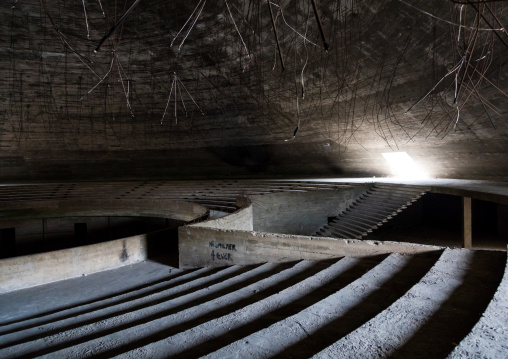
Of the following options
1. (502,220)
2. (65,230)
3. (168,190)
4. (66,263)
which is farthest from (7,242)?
(502,220)

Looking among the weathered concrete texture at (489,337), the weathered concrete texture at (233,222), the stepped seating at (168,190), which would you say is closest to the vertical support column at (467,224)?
the stepped seating at (168,190)

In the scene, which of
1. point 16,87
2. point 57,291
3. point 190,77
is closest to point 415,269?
→ point 57,291

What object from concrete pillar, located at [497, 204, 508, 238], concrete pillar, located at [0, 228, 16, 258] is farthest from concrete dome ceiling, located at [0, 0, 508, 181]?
concrete pillar, located at [0, 228, 16, 258]

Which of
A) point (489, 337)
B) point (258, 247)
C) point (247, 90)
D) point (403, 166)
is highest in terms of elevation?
point (247, 90)

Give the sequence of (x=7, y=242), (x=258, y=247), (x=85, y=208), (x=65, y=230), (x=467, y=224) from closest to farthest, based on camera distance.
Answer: (x=258, y=247)
(x=467, y=224)
(x=85, y=208)
(x=7, y=242)
(x=65, y=230)

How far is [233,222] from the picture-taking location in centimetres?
763

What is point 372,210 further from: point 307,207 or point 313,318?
point 313,318

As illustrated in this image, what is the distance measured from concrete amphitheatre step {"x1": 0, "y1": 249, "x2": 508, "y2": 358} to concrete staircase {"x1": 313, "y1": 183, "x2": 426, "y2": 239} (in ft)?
20.1

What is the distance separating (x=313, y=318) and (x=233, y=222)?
5068 millimetres

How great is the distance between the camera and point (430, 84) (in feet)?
26.7

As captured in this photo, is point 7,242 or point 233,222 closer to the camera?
point 233,222

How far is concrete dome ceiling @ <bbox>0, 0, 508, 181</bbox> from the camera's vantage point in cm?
719

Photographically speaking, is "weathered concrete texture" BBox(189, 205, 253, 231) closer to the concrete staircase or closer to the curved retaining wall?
the curved retaining wall

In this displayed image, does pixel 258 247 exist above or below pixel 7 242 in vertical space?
above
